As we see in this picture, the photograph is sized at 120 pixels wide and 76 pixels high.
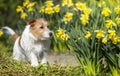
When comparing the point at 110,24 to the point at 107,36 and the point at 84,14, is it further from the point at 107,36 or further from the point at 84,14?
the point at 84,14

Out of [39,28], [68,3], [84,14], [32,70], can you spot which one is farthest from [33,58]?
[68,3]

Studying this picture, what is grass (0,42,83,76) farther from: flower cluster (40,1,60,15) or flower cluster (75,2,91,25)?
flower cluster (40,1,60,15)

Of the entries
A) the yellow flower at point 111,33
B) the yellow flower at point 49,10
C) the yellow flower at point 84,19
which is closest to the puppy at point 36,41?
the yellow flower at point 84,19

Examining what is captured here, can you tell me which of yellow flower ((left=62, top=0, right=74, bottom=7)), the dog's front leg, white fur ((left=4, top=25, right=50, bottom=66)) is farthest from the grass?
yellow flower ((left=62, top=0, right=74, bottom=7))

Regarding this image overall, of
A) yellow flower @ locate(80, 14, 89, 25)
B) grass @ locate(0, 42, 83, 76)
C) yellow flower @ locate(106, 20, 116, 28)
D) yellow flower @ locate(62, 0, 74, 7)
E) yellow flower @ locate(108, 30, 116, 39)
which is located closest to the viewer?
yellow flower @ locate(108, 30, 116, 39)

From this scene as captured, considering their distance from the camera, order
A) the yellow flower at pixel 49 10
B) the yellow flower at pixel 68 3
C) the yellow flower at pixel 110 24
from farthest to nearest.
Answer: the yellow flower at pixel 68 3
the yellow flower at pixel 49 10
the yellow flower at pixel 110 24

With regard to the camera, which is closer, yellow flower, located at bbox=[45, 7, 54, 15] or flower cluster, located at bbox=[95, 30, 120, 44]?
flower cluster, located at bbox=[95, 30, 120, 44]

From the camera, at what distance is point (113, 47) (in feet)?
23.1

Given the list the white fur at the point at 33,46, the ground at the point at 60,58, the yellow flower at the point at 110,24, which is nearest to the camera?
the yellow flower at the point at 110,24

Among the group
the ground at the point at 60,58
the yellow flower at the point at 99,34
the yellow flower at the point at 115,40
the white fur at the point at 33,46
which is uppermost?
A: the yellow flower at the point at 99,34

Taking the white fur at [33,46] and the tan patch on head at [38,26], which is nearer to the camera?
the tan patch on head at [38,26]

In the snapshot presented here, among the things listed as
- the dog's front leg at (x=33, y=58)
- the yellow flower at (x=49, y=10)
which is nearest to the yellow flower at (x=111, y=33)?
the dog's front leg at (x=33, y=58)

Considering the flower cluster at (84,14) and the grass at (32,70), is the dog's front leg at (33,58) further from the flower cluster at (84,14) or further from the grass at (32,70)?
the flower cluster at (84,14)

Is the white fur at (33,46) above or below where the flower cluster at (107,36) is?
below
